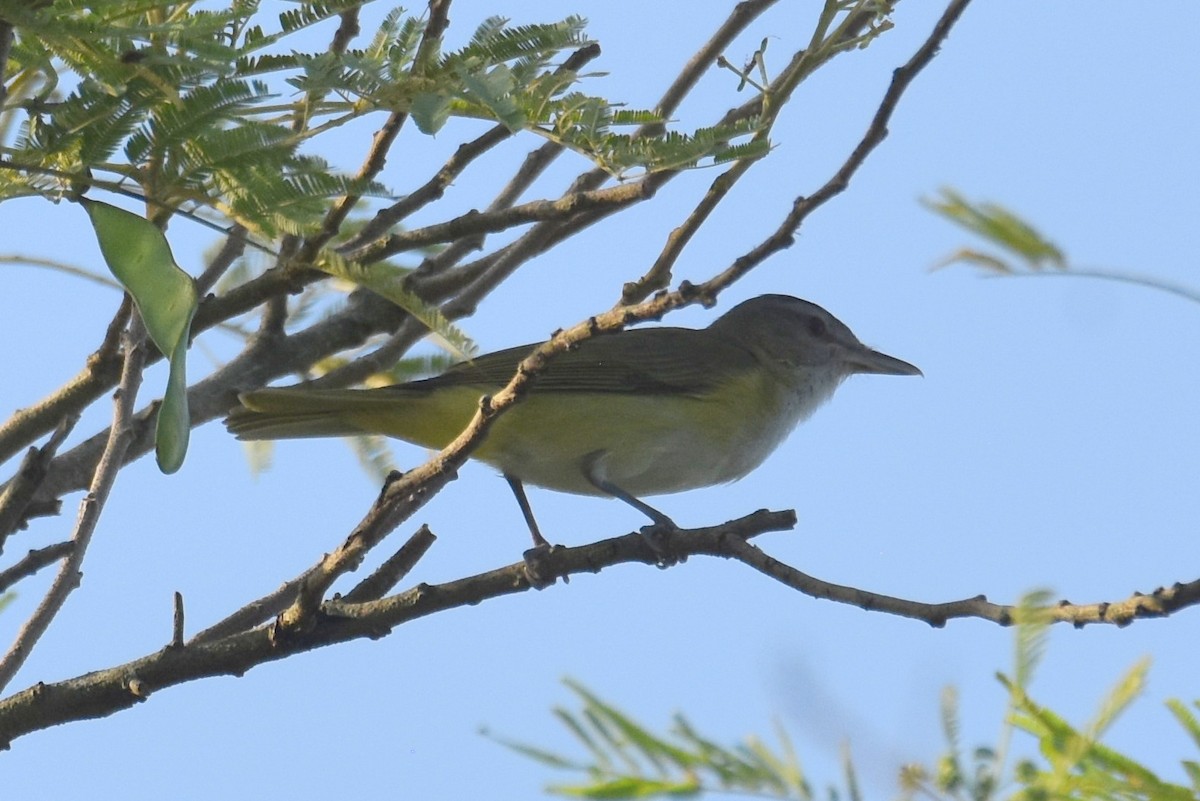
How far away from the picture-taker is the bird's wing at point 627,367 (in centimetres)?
542

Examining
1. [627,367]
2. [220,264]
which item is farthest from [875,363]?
[220,264]

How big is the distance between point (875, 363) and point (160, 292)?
4.95m

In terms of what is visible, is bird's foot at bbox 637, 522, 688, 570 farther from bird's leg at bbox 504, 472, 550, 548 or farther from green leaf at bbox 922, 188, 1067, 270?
bird's leg at bbox 504, 472, 550, 548

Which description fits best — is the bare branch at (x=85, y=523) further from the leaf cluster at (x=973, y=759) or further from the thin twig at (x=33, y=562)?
the leaf cluster at (x=973, y=759)

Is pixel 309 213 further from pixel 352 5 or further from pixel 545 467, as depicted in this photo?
pixel 545 467

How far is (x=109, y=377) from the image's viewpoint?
4148 millimetres

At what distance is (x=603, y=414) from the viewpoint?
18.4 ft

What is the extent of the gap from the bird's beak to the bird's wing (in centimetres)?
76

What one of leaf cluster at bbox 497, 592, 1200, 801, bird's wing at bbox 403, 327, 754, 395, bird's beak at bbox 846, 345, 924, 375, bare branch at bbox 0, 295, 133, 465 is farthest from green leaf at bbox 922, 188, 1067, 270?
bird's beak at bbox 846, 345, 924, 375

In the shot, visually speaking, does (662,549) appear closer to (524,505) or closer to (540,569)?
(540,569)

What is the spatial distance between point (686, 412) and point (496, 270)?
1274 millimetres

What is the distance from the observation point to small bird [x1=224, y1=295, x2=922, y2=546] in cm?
508

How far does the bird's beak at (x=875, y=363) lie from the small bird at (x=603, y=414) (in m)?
0.55

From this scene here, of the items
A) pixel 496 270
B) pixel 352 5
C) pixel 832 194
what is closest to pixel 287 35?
pixel 352 5
